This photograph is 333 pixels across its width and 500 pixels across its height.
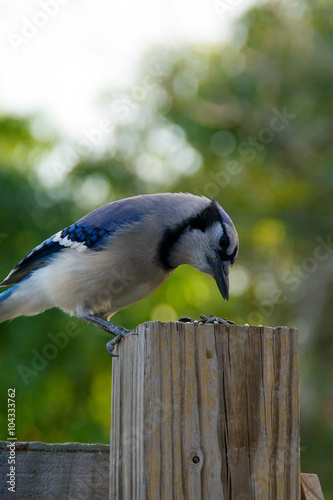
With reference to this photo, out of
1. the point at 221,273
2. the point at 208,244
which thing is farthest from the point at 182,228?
the point at 221,273

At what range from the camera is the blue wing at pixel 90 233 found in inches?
127

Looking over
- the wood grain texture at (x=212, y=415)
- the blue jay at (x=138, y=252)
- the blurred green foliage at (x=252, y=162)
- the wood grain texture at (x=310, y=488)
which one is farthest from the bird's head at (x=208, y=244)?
the blurred green foliage at (x=252, y=162)

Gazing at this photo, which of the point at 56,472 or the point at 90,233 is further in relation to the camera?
the point at 90,233

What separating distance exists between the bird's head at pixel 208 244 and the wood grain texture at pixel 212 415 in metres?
1.50

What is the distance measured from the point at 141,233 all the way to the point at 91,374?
4453 mm

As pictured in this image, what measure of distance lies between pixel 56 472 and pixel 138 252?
145 centimetres

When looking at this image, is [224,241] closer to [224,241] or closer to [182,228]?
[224,241]

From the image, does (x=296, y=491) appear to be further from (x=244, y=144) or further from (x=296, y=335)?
(x=244, y=144)

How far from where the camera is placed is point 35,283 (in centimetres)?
364

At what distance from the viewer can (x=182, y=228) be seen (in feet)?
10.4

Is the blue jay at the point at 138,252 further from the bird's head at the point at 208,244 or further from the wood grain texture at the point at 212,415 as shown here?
the wood grain texture at the point at 212,415

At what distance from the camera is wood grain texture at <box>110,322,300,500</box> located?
1494 millimetres

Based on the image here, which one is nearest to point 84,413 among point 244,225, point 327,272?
point 244,225

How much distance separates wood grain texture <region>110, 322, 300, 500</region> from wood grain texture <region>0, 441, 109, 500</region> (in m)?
0.23
